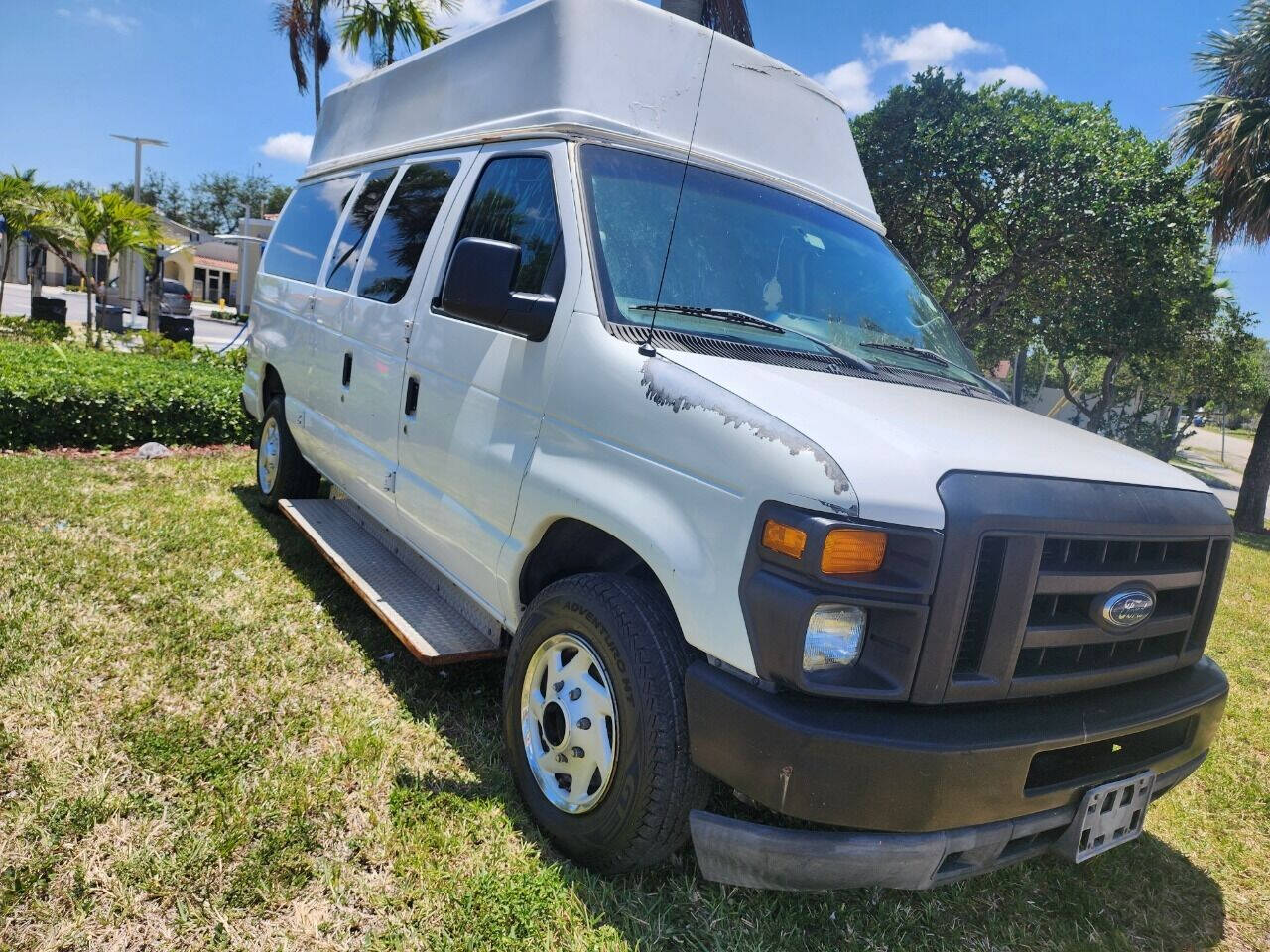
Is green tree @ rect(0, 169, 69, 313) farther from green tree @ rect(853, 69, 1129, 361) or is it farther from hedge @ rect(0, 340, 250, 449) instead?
green tree @ rect(853, 69, 1129, 361)

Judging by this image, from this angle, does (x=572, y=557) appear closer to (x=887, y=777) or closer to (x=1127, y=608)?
(x=887, y=777)

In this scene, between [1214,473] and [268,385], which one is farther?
[1214,473]

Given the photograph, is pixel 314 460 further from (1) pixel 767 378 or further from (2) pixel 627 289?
(1) pixel 767 378

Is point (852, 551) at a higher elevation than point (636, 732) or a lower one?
higher

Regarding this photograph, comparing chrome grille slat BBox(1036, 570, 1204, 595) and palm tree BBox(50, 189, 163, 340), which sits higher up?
palm tree BBox(50, 189, 163, 340)

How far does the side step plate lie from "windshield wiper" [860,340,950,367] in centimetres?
183

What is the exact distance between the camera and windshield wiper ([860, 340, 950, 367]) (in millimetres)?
3160

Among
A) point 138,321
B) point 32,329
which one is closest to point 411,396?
point 32,329

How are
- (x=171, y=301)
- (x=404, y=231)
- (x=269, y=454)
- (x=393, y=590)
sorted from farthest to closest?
1. (x=171, y=301)
2. (x=269, y=454)
3. (x=404, y=231)
4. (x=393, y=590)

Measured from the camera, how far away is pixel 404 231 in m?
4.03

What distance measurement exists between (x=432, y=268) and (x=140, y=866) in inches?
93.8

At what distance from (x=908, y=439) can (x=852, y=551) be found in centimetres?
35

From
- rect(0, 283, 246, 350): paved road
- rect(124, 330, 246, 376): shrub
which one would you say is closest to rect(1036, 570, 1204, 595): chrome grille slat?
rect(124, 330, 246, 376): shrub

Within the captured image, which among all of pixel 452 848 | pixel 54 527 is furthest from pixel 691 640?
pixel 54 527
